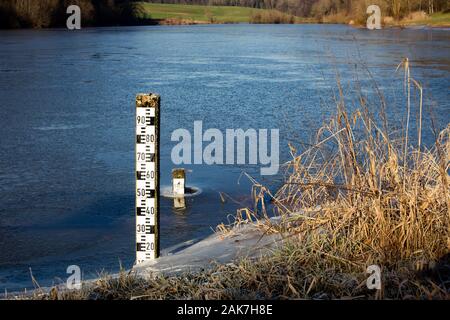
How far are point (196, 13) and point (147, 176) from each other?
89996 millimetres

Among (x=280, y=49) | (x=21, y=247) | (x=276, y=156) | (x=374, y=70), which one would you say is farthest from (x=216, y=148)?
(x=280, y=49)

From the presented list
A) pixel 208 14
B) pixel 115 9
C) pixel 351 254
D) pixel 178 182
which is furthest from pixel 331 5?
pixel 351 254

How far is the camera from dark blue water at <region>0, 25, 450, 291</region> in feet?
22.6

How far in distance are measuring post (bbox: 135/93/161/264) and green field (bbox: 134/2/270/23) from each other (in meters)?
73.8

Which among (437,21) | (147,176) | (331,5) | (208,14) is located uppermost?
(331,5)

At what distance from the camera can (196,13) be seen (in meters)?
94.0

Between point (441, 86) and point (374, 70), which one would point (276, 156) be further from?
point (374, 70)

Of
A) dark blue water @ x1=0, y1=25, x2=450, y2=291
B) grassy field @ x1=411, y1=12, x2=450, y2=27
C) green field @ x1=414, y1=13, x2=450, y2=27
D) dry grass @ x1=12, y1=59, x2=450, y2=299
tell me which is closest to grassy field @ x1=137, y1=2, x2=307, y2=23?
green field @ x1=414, y1=13, x2=450, y2=27

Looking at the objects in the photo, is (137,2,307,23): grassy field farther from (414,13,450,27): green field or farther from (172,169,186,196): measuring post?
(172,169,186,196): measuring post

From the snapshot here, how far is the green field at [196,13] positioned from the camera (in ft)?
273

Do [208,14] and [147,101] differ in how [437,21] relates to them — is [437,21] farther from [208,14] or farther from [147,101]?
[147,101]

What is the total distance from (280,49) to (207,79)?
41.8 feet

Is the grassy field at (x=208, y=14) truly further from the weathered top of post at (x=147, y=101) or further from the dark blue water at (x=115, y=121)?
the weathered top of post at (x=147, y=101)

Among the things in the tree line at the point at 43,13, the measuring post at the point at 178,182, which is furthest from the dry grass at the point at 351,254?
the tree line at the point at 43,13
